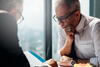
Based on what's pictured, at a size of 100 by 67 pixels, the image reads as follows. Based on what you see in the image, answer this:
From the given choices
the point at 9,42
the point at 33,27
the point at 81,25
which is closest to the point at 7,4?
the point at 9,42

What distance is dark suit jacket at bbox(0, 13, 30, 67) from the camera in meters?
0.77

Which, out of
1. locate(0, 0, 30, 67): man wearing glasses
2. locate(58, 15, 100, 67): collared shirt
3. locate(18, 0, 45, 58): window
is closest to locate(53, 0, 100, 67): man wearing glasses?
locate(58, 15, 100, 67): collared shirt

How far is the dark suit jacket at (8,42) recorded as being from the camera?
30.2 inches

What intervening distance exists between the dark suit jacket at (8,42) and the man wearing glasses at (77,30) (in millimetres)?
857

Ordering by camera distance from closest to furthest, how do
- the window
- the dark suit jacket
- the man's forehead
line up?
the dark suit jacket, the man's forehead, the window

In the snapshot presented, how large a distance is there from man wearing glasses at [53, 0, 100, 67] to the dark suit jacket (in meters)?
0.86

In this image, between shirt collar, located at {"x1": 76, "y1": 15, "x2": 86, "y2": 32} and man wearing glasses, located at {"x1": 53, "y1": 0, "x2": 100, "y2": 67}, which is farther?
shirt collar, located at {"x1": 76, "y1": 15, "x2": 86, "y2": 32}

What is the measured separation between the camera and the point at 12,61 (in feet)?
2.58

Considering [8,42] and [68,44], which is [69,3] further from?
[8,42]

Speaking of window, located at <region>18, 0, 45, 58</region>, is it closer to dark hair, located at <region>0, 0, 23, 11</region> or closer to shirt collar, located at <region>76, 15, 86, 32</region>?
shirt collar, located at <region>76, 15, 86, 32</region>

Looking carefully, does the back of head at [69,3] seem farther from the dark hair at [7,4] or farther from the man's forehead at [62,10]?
the dark hair at [7,4]

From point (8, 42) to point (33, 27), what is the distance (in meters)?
2.61

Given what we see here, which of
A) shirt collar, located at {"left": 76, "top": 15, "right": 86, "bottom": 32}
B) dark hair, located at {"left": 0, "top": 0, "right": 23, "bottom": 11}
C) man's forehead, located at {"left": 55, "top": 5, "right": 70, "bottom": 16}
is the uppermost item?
dark hair, located at {"left": 0, "top": 0, "right": 23, "bottom": 11}

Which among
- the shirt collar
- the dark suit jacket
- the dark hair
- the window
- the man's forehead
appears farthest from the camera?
the window
